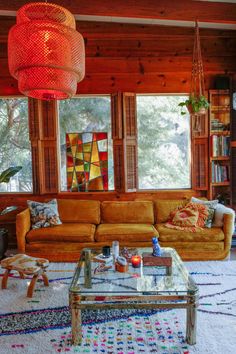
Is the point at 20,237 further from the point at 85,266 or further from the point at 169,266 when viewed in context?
the point at 169,266

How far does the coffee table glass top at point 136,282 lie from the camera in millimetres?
2279

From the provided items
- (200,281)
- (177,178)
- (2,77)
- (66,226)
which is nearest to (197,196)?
(177,178)

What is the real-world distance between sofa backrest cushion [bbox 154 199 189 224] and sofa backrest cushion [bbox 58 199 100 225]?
2.87 feet

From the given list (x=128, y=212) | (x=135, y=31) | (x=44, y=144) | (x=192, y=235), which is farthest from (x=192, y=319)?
(x=135, y=31)

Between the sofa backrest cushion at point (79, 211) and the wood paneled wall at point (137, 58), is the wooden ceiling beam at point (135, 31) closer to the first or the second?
the wood paneled wall at point (137, 58)

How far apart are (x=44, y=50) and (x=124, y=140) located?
2.74 metres

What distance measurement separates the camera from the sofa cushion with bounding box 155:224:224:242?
385 centimetres

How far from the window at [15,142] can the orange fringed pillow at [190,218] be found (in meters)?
2.35

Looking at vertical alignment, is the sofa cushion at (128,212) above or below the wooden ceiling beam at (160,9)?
below

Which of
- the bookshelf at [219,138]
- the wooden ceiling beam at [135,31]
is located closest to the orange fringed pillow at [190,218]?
the bookshelf at [219,138]

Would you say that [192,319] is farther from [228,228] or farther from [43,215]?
[43,215]

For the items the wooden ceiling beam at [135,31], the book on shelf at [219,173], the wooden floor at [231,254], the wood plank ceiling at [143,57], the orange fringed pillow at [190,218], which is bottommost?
the wooden floor at [231,254]

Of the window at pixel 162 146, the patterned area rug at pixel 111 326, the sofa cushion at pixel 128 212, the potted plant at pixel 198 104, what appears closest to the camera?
the patterned area rug at pixel 111 326

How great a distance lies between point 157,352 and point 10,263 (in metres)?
1.68
